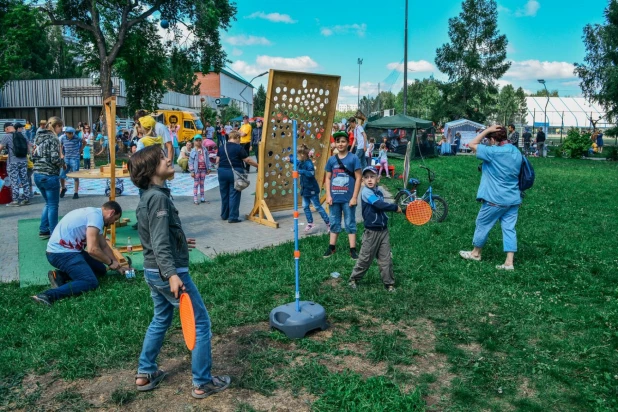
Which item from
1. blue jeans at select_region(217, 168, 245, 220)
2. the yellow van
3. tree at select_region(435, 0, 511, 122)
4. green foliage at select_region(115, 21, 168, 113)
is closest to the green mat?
blue jeans at select_region(217, 168, 245, 220)

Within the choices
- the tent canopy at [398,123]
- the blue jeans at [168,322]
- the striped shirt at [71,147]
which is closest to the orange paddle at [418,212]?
the blue jeans at [168,322]

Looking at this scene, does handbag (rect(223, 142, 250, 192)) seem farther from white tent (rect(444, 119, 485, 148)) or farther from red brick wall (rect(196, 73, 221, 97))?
red brick wall (rect(196, 73, 221, 97))

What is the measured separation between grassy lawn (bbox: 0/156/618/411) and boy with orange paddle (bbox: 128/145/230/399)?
177 millimetres

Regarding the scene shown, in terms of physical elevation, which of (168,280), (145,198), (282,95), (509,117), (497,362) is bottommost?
(497,362)

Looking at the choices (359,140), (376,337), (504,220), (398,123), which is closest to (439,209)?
(504,220)

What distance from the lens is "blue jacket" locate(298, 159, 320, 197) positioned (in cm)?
887

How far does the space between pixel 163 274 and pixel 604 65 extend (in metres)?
42.2

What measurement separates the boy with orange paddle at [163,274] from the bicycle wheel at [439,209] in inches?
268

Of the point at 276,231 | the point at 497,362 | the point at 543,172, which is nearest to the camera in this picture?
the point at 497,362

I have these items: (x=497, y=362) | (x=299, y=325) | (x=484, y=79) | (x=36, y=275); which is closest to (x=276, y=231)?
(x=36, y=275)

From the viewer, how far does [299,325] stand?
4.38 metres

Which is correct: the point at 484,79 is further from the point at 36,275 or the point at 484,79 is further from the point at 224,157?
the point at 36,275

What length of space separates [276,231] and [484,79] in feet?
150

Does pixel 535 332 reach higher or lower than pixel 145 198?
lower
